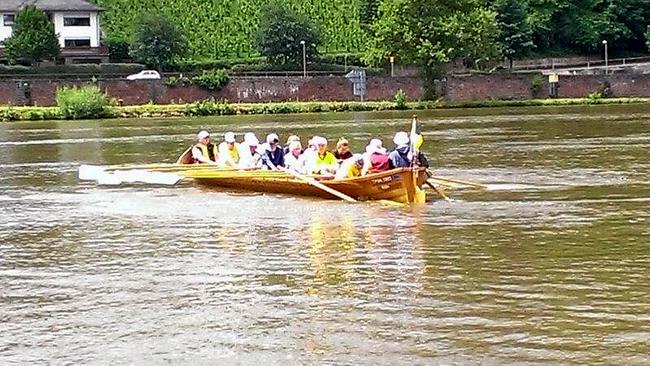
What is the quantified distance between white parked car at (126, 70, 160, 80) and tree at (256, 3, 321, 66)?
9.02m

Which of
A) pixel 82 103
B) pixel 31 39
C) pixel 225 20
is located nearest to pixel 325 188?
pixel 82 103

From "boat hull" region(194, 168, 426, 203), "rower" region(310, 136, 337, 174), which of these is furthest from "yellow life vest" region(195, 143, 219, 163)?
"rower" region(310, 136, 337, 174)

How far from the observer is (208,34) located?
112500mm

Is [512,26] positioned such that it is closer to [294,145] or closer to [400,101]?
[400,101]

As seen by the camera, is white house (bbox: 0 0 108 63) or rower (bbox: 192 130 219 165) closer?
rower (bbox: 192 130 219 165)

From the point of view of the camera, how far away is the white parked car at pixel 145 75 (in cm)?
9356

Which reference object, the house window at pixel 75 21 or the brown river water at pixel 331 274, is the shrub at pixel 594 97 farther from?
the brown river water at pixel 331 274

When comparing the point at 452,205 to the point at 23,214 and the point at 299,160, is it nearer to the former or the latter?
the point at 299,160

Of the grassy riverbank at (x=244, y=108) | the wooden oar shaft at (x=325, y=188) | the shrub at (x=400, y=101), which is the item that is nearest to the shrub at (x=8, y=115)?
the grassy riverbank at (x=244, y=108)

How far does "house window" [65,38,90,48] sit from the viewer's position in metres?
108

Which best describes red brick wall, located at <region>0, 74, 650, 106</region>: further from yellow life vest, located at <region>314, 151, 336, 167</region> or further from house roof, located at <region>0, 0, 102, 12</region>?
yellow life vest, located at <region>314, 151, 336, 167</region>

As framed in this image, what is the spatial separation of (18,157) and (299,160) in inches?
759

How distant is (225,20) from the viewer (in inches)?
4542

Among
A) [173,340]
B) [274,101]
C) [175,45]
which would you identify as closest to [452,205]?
[173,340]
